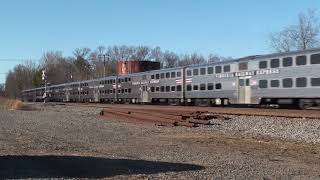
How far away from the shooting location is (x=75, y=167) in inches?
457

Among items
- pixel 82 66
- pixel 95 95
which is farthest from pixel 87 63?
pixel 95 95

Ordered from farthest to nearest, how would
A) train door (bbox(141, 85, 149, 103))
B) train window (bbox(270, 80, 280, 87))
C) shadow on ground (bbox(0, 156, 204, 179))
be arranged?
train door (bbox(141, 85, 149, 103)) → train window (bbox(270, 80, 280, 87)) → shadow on ground (bbox(0, 156, 204, 179))

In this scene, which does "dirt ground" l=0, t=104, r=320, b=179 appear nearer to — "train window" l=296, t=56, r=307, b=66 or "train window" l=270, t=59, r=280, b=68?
"train window" l=296, t=56, r=307, b=66

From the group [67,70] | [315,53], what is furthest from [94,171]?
[67,70]

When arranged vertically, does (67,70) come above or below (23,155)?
above

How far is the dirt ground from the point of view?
35.7ft

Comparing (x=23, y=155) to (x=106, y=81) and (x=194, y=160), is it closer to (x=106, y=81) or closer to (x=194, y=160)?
(x=194, y=160)

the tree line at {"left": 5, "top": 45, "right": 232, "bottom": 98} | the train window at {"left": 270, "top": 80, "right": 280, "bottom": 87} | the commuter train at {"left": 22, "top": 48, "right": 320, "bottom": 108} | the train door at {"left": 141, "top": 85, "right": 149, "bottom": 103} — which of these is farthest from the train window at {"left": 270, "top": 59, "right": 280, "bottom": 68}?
the tree line at {"left": 5, "top": 45, "right": 232, "bottom": 98}

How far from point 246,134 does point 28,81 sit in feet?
537

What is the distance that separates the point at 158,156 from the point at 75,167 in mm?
2938

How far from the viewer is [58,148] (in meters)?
15.7

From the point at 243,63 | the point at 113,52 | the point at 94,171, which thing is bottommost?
the point at 94,171

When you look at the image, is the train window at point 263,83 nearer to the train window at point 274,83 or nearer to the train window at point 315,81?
the train window at point 274,83

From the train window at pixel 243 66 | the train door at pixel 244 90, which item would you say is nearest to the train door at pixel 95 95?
the train door at pixel 244 90
